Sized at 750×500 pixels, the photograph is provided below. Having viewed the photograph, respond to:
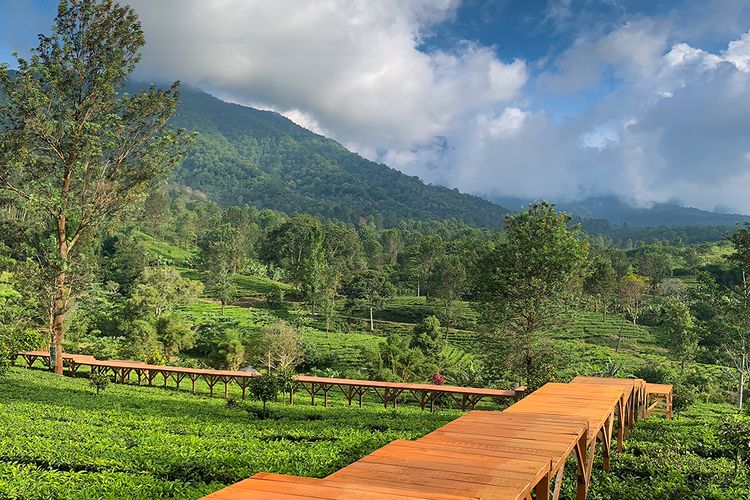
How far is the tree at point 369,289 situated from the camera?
6612 centimetres

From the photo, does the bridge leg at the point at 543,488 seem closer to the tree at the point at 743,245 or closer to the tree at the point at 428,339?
the tree at the point at 743,245

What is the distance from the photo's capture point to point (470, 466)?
13.2 ft

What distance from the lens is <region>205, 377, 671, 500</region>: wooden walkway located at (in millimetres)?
3223

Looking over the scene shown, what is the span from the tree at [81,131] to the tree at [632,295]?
61687 mm

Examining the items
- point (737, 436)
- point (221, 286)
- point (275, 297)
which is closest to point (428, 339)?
point (221, 286)

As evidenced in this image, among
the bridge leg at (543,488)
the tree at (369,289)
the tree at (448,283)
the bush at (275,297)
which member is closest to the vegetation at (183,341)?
the bridge leg at (543,488)

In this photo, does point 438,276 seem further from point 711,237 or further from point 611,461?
point 711,237

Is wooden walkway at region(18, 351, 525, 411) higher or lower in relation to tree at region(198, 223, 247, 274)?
lower

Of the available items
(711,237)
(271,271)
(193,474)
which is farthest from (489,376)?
(711,237)

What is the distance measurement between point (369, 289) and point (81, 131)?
1980 inches

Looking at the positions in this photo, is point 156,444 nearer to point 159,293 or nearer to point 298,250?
point 159,293

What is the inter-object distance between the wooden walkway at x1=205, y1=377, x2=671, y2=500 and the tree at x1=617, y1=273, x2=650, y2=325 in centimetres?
6525

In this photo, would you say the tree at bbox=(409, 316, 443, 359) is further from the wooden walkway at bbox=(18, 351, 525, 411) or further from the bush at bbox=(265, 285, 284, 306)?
the bush at bbox=(265, 285, 284, 306)

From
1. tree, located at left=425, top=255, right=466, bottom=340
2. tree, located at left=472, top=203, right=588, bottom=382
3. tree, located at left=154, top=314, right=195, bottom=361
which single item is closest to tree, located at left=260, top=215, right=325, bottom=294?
tree, located at left=425, top=255, right=466, bottom=340
